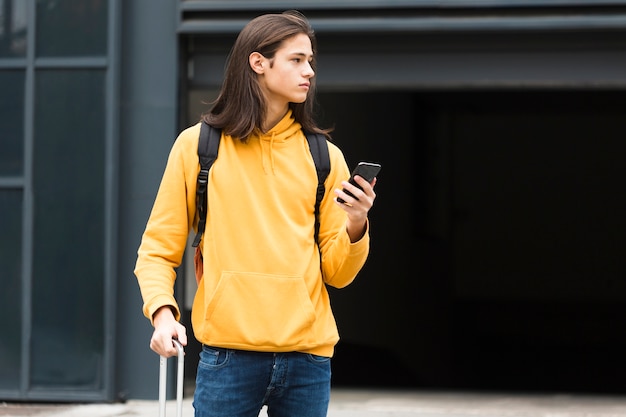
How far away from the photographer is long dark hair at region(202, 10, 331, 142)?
3182 mm

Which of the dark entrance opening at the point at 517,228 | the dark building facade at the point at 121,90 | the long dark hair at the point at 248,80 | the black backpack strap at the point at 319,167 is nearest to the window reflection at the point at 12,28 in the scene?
→ the dark building facade at the point at 121,90

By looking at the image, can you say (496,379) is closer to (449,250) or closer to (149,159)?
(449,250)

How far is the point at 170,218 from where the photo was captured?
3.15 meters

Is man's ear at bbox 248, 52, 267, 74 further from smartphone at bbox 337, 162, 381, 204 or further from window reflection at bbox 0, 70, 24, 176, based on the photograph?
window reflection at bbox 0, 70, 24, 176

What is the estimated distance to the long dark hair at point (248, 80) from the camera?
10.4ft

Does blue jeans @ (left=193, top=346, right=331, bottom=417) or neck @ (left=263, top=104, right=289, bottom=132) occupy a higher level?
neck @ (left=263, top=104, right=289, bottom=132)

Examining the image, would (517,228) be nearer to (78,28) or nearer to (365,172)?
(78,28)

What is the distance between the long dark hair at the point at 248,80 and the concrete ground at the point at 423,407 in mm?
4458

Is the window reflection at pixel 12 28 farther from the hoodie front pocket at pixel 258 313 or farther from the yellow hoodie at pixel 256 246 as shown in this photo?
the hoodie front pocket at pixel 258 313

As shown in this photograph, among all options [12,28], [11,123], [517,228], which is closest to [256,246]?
[11,123]

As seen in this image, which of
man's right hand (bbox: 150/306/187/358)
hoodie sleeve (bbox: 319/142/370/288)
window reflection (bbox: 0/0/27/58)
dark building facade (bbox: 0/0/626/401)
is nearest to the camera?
Result: man's right hand (bbox: 150/306/187/358)

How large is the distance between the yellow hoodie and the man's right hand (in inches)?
1.0

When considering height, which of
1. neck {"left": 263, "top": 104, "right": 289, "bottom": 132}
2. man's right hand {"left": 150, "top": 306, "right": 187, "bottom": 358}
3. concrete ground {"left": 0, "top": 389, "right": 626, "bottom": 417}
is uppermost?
neck {"left": 263, "top": 104, "right": 289, "bottom": 132}

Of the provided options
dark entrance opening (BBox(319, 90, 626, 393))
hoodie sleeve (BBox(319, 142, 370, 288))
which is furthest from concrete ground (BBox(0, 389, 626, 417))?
Answer: dark entrance opening (BBox(319, 90, 626, 393))
